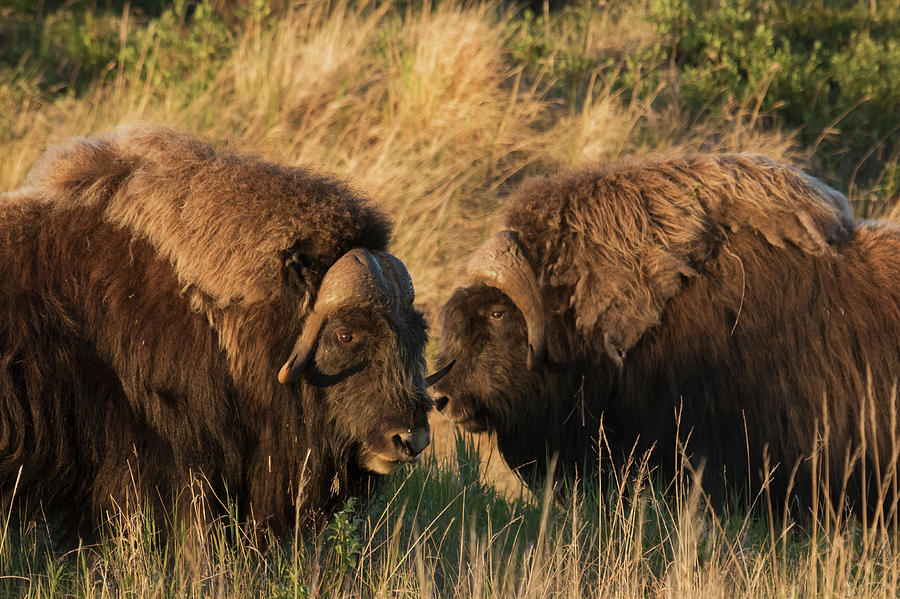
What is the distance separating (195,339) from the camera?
398cm

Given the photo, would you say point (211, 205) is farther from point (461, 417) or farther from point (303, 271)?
point (461, 417)

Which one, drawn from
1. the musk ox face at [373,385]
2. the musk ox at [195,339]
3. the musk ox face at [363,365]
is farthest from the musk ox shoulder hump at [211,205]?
the musk ox face at [373,385]

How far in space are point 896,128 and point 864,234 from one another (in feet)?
19.8

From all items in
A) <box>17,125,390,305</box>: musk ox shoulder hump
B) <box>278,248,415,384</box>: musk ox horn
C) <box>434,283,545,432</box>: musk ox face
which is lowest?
<box>434,283,545,432</box>: musk ox face

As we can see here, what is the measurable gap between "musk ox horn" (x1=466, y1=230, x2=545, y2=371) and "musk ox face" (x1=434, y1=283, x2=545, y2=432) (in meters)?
0.08

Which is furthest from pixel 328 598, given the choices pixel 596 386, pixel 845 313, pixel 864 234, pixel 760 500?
pixel 864 234

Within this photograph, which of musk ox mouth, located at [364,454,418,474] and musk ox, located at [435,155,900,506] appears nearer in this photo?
musk ox mouth, located at [364,454,418,474]

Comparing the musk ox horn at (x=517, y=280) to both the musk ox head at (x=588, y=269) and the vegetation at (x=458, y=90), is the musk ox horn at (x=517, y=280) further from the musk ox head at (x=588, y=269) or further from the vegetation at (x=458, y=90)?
the vegetation at (x=458, y=90)

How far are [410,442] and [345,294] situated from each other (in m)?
0.55

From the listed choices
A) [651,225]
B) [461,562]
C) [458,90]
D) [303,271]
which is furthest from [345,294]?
[458,90]

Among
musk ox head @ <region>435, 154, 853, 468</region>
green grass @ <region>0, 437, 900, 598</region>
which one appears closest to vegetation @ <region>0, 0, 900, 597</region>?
musk ox head @ <region>435, 154, 853, 468</region>

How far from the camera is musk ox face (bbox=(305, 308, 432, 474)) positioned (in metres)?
4.02

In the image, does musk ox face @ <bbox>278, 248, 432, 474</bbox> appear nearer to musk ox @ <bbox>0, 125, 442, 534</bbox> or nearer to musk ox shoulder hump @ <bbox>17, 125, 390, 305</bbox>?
musk ox @ <bbox>0, 125, 442, 534</bbox>

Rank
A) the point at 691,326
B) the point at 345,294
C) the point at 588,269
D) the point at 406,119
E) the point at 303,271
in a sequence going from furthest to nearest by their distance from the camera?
the point at 406,119, the point at 588,269, the point at 691,326, the point at 303,271, the point at 345,294
